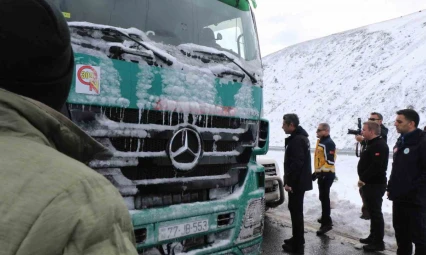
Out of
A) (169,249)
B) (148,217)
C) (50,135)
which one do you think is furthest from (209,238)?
(50,135)

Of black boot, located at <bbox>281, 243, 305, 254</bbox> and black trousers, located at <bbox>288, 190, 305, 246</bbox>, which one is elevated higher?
black trousers, located at <bbox>288, 190, 305, 246</bbox>

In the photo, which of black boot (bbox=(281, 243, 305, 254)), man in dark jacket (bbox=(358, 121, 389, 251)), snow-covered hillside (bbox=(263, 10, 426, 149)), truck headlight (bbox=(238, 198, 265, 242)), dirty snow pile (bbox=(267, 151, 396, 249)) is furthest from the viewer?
snow-covered hillside (bbox=(263, 10, 426, 149))

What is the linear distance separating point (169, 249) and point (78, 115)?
1.24m

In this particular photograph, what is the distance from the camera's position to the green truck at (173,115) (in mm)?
2660

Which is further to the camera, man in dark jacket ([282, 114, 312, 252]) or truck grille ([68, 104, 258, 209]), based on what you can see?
man in dark jacket ([282, 114, 312, 252])

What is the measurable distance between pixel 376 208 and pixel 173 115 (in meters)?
3.40

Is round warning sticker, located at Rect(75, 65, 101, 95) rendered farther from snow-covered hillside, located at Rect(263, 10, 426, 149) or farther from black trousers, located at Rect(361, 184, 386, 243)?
snow-covered hillside, located at Rect(263, 10, 426, 149)

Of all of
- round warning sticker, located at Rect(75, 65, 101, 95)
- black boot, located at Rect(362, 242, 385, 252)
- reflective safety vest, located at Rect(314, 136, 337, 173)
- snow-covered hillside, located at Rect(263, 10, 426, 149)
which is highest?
snow-covered hillside, located at Rect(263, 10, 426, 149)

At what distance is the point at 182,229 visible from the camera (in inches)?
116

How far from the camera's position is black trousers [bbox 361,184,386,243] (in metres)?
4.93

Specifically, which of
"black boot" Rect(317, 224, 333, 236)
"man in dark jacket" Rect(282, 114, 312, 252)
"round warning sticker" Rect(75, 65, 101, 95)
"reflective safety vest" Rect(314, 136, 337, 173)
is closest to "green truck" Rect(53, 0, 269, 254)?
"round warning sticker" Rect(75, 65, 101, 95)

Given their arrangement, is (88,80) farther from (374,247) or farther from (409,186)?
(374,247)

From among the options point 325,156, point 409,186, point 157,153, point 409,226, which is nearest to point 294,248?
point 409,226

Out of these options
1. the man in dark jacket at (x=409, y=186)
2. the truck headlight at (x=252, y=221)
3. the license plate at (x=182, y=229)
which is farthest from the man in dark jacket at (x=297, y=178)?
the license plate at (x=182, y=229)
